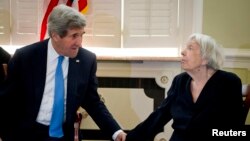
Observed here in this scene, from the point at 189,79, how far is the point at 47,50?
0.91 metres

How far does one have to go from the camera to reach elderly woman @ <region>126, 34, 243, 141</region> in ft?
7.00

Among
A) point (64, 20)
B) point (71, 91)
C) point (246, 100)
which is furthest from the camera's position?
point (246, 100)

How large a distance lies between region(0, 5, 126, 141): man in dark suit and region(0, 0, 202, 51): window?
3.94 ft

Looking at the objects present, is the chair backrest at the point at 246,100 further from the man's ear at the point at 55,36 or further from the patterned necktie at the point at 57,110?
the man's ear at the point at 55,36

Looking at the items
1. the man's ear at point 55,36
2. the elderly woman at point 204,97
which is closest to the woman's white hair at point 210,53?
the elderly woman at point 204,97

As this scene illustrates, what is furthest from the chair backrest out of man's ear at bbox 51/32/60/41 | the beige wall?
man's ear at bbox 51/32/60/41

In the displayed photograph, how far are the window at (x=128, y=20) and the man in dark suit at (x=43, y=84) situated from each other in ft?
3.94

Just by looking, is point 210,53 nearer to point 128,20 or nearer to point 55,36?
point 55,36

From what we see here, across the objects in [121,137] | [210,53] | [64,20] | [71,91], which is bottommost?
[121,137]

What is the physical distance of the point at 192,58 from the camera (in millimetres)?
2213

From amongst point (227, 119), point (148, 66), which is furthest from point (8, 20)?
point (227, 119)

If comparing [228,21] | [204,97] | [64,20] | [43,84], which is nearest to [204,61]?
[204,97]

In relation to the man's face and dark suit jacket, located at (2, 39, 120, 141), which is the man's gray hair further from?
dark suit jacket, located at (2, 39, 120, 141)

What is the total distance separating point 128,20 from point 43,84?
4.71 feet
